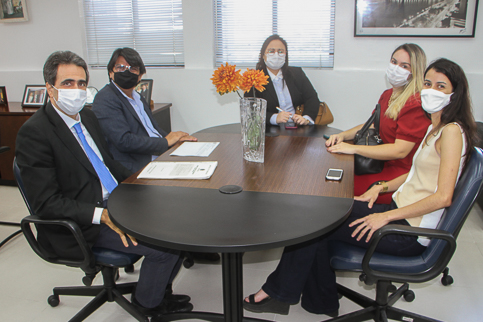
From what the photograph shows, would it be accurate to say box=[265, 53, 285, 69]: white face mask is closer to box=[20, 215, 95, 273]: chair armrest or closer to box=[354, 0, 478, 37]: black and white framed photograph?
box=[354, 0, 478, 37]: black and white framed photograph

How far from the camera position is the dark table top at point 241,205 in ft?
3.72

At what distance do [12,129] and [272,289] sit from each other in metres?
3.00

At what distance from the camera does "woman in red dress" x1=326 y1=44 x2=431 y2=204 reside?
190cm

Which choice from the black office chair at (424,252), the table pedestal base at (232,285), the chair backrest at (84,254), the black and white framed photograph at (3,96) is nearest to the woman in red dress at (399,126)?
the black office chair at (424,252)

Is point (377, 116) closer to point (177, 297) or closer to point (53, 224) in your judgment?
point (177, 297)

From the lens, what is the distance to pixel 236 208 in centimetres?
133

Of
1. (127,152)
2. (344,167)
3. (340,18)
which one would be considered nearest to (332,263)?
(344,167)

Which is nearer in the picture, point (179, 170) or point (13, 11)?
point (179, 170)

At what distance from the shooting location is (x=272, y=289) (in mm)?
1806

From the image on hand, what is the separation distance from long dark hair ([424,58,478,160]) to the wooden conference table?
454mm

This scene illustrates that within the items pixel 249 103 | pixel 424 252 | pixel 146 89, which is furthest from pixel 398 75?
pixel 146 89

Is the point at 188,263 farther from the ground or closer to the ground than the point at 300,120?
closer to the ground

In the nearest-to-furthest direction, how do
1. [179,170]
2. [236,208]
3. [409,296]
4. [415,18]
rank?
[236,208], [179,170], [409,296], [415,18]

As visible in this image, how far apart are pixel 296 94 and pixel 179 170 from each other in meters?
1.69
